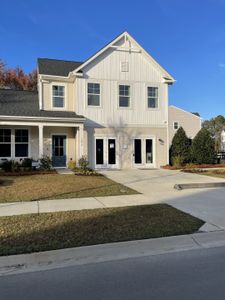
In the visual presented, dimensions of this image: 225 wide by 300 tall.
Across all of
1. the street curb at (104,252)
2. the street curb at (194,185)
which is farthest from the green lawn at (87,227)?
the street curb at (194,185)

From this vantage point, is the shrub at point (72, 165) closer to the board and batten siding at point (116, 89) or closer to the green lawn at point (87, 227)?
the board and batten siding at point (116, 89)

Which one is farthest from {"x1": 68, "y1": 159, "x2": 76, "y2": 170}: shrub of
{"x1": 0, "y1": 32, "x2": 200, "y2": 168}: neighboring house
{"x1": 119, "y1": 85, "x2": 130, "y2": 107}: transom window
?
{"x1": 119, "y1": 85, "x2": 130, "y2": 107}: transom window

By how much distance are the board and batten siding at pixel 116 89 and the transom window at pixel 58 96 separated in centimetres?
150

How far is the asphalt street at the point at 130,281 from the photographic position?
12.8 feet

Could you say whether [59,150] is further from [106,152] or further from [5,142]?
[5,142]

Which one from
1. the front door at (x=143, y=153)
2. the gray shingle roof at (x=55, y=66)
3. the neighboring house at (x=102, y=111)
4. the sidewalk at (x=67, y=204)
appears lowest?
the sidewalk at (x=67, y=204)

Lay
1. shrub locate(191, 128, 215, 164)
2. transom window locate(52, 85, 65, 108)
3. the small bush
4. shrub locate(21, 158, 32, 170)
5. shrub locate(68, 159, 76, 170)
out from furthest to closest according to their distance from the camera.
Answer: shrub locate(191, 128, 215, 164), the small bush, transom window locate(52, 85, 65, 108), shrub locate(68, 159, 76, 170), shrub locate(21, 158, 32, 170)

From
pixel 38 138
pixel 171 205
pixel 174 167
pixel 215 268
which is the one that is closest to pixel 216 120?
pixel 174 167

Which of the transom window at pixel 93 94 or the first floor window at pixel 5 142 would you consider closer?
the first floor window at pixel 5 142

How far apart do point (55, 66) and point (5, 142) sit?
6885 mm

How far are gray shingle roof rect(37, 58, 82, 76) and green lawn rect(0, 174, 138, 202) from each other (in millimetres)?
10096

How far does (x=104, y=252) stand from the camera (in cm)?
538

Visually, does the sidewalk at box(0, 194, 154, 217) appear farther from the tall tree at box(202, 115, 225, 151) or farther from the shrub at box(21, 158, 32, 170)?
the tall tree at box(202, 115, 225, 151)

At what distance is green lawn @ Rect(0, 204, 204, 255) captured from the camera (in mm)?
5703
